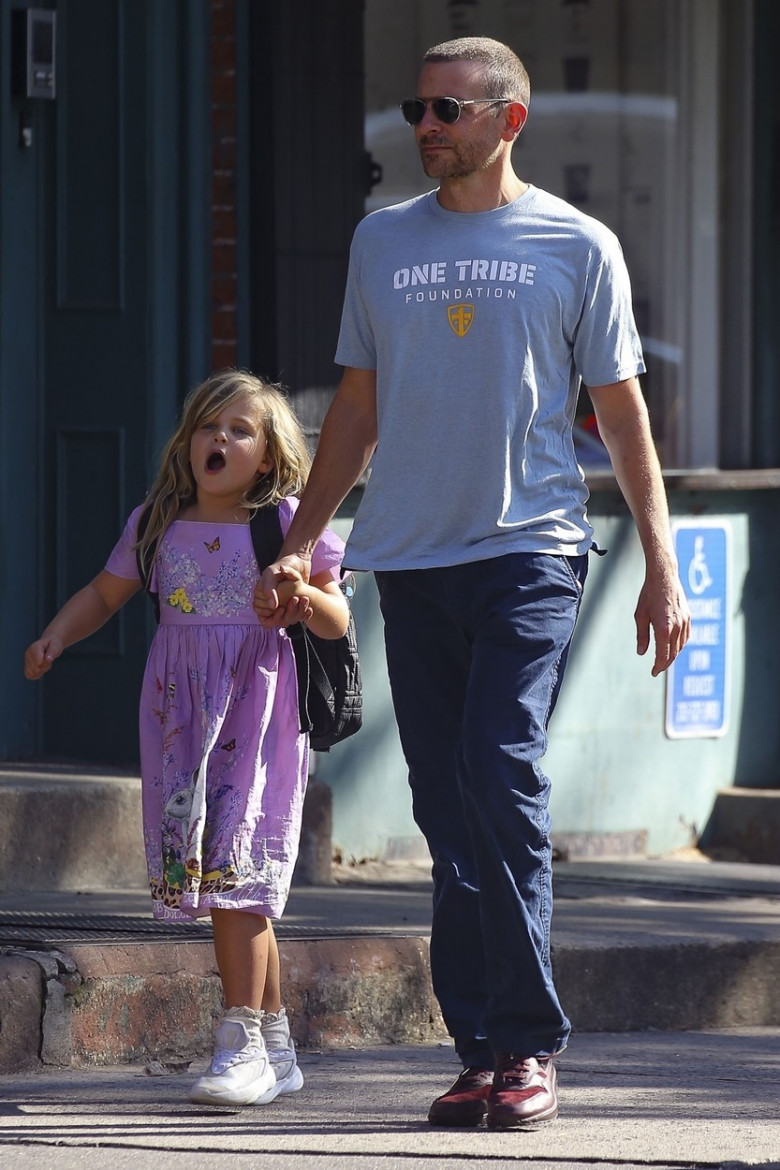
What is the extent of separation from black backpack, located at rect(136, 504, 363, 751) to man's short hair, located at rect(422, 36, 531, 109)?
3.18ft

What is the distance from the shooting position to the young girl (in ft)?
13.4

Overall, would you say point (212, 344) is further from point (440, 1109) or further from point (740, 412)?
point (440, 1109)

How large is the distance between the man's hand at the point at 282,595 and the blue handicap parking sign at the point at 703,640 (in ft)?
11.7

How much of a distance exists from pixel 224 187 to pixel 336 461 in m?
2.60

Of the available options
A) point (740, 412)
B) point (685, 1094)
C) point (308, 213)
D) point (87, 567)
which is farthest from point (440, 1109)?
point (740, 412)

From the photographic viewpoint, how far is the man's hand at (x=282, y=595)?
3934mm

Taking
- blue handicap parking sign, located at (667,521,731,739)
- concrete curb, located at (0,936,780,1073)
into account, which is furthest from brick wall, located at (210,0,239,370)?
concrete curb, located at (0,936,780,1073)

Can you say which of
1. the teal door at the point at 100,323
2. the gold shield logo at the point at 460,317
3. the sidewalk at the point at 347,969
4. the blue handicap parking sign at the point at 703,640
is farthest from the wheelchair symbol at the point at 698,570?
the gold shield logo at the point at 460,317

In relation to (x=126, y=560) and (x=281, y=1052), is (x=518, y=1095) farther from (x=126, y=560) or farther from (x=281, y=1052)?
(x=126, y=560)

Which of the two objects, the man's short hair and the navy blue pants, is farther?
the man's short hair

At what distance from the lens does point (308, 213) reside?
6555 mm

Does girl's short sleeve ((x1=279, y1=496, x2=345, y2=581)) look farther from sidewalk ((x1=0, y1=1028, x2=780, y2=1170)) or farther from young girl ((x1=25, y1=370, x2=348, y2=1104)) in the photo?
sidewalk ((x1=0, y1=1028, x2=780, y2=1170))

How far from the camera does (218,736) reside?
4141 mm

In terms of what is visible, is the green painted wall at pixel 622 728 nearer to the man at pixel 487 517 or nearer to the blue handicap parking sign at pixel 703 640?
the blue handicap parking sign at pixel 703 640
